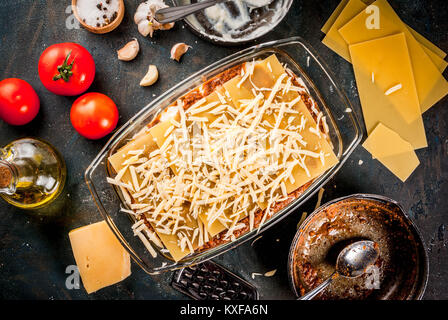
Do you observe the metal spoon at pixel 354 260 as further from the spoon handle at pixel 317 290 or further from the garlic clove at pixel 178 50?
the garlic clove at pixel 178 50

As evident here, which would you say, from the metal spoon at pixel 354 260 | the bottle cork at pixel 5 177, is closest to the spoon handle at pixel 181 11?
the bottle cork at pixel 5 177

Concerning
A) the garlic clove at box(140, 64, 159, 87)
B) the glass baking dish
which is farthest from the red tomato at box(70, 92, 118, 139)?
the garlic clove at box(140, 64, 159, 87)

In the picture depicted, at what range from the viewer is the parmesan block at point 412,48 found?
172 cm

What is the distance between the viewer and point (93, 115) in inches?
61.6

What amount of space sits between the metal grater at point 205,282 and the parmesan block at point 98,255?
29 centimetres

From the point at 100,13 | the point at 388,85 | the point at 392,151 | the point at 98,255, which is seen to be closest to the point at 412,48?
the point at 388,85

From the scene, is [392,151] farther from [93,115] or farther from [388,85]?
[93,115]

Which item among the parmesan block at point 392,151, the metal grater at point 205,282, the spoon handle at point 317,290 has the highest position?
the parmesan block at point 392,151

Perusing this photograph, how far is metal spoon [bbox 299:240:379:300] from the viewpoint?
1.60 metres

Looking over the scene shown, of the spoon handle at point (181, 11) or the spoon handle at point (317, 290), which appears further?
the spoon handle at point (317, 290)

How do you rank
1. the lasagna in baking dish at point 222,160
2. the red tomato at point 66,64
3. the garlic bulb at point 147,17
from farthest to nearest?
the garlic bulb at point 147,17 → the red tomato at point 66,64 → the lasagna in baking dish at point 222,160

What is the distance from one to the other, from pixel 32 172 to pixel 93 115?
383 mm

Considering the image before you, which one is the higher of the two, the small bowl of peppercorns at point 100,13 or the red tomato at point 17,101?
the small bowl of peppercorns at point 100,13
